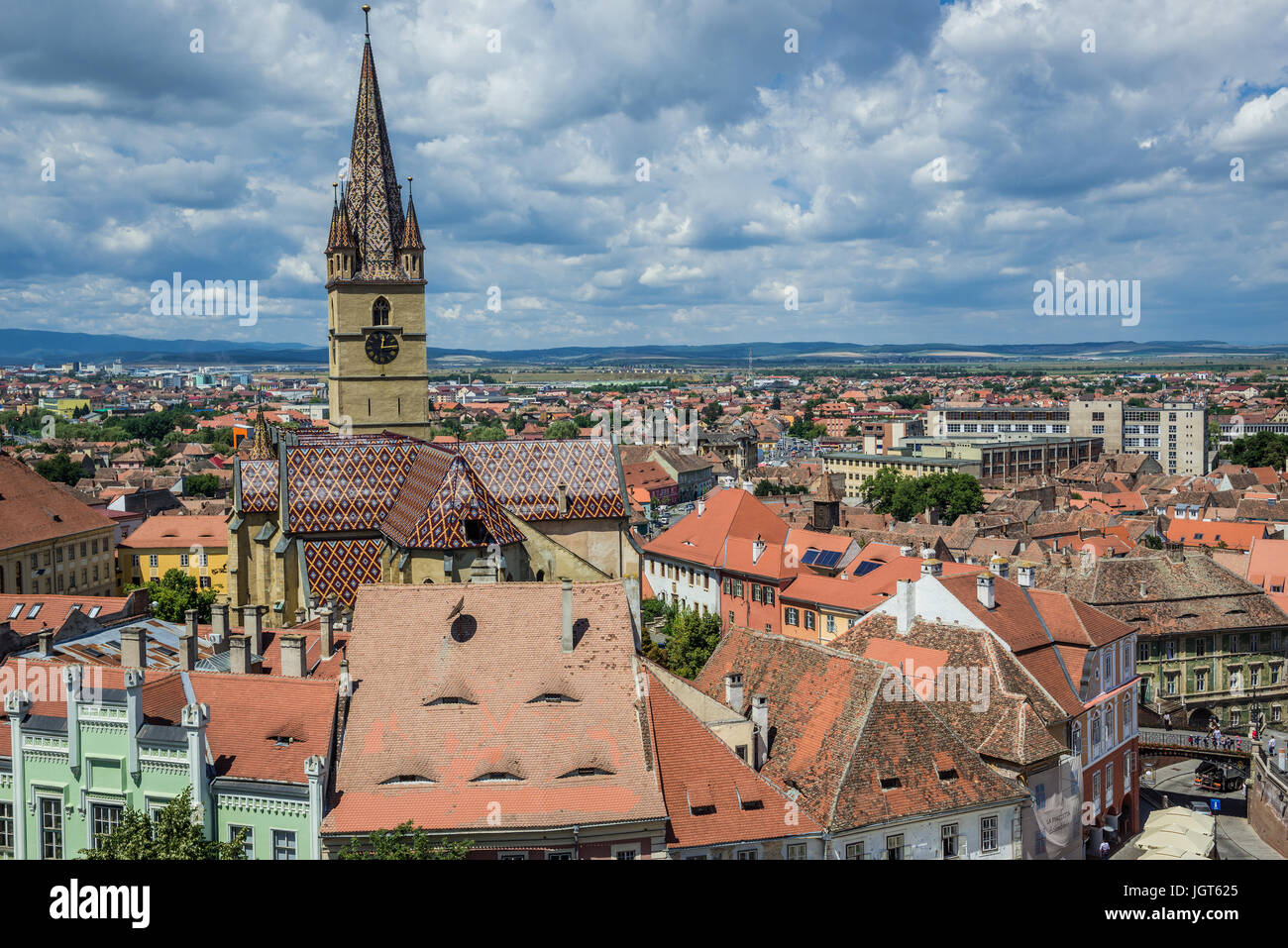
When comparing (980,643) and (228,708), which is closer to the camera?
A: (228,708)

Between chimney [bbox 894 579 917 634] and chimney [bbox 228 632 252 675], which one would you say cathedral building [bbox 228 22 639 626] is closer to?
chimney [bbox 228 632 252 675]

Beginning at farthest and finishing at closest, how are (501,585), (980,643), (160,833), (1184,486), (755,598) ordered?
(1184,486) → (755,598) → (980,643) → (501,585) → (160,833)

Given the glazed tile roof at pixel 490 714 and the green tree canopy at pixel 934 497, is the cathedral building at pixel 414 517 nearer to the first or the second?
the glazed tile roof at pixel 490 714

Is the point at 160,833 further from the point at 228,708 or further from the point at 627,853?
the point at 627,853

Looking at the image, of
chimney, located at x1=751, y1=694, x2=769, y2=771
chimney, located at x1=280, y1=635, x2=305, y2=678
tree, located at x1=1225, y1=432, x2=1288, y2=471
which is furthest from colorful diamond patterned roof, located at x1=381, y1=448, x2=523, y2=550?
tree, located at x1=1225, y1=432, x2=1288, y2=471

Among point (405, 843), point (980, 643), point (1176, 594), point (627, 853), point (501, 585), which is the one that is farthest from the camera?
point (1176, 594)

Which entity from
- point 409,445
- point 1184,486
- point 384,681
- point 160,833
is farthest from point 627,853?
point 1184,486
